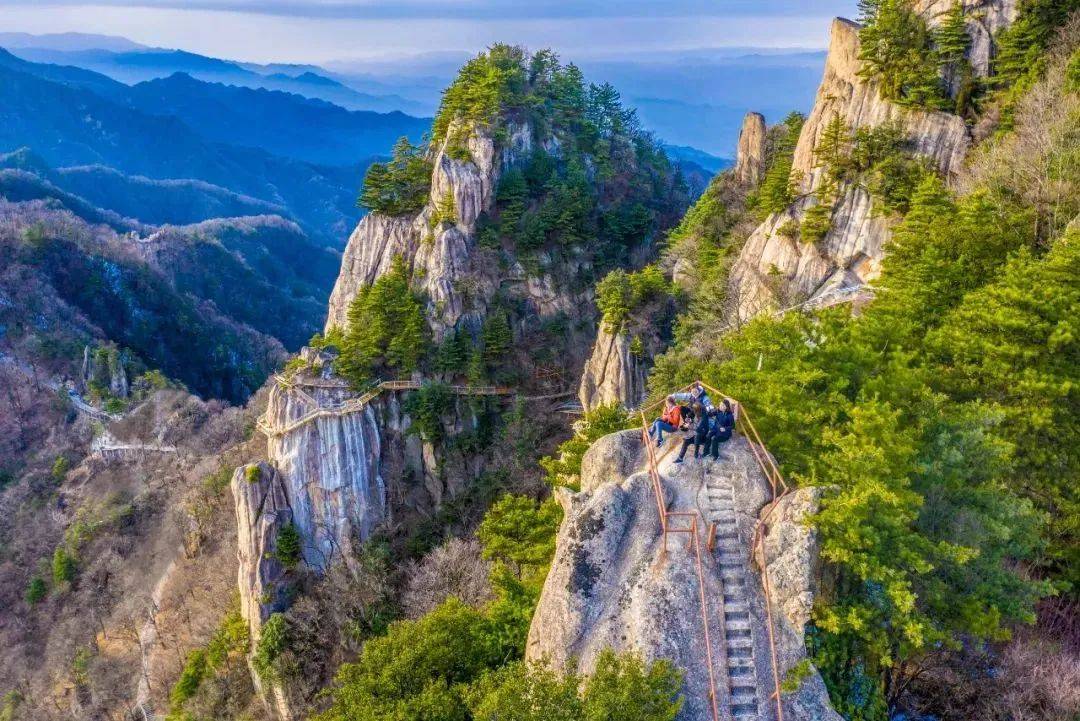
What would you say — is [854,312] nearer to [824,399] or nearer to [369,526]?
[824,399]

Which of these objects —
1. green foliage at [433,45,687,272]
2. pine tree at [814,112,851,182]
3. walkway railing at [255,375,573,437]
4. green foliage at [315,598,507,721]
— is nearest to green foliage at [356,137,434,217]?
green foliage at [433,45,687,272]

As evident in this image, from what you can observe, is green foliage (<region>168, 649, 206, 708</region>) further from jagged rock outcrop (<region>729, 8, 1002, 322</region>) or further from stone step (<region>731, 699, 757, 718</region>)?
stone step (<region>731, 699, 757, 718</region>)

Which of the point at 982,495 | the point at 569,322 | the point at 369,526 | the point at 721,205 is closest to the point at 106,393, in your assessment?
the point at 369,526

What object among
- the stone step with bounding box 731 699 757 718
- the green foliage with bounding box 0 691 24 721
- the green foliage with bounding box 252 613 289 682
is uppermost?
the stone step with bounding box 731 699 757 718

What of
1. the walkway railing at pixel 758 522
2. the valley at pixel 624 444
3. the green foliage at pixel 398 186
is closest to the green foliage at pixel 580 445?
the valley at pixel 624 444

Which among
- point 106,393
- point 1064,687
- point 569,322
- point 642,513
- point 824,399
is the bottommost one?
point 106,393
